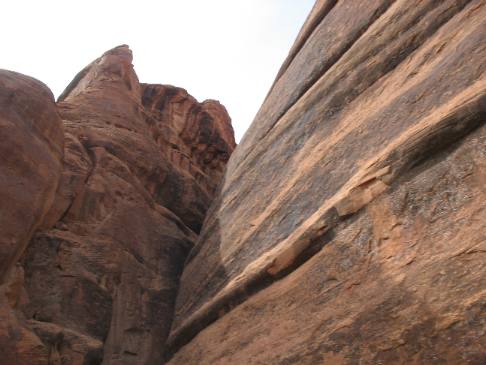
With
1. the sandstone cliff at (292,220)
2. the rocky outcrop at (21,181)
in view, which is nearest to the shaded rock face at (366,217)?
the sandstone cliff at (292,220)

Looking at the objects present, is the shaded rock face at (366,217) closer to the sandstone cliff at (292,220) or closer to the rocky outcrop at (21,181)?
the sandstone cliff at (292,220)

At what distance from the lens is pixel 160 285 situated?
10844 mm

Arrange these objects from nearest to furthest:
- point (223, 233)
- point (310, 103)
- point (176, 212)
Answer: point (310, 103), point (223, 233), point (176, 212)

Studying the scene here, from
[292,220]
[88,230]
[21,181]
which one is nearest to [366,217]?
[292,220]

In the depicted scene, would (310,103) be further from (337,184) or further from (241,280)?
(241,280)

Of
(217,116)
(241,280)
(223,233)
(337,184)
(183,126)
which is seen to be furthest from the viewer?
(217,116)

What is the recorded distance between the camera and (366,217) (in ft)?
20.2

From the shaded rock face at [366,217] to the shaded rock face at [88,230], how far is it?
0.96 m

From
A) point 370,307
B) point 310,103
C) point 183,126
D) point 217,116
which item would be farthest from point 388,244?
point 217,116

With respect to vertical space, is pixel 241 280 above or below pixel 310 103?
below

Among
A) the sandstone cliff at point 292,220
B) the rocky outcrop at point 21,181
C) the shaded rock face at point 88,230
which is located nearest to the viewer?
the sandstone cliff at point 292,220

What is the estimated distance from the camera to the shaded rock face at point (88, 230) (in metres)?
8.68

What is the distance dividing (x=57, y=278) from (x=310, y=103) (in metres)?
5.14

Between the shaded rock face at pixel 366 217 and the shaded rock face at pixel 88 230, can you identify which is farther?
the shaded rock face at pixel 88 230
